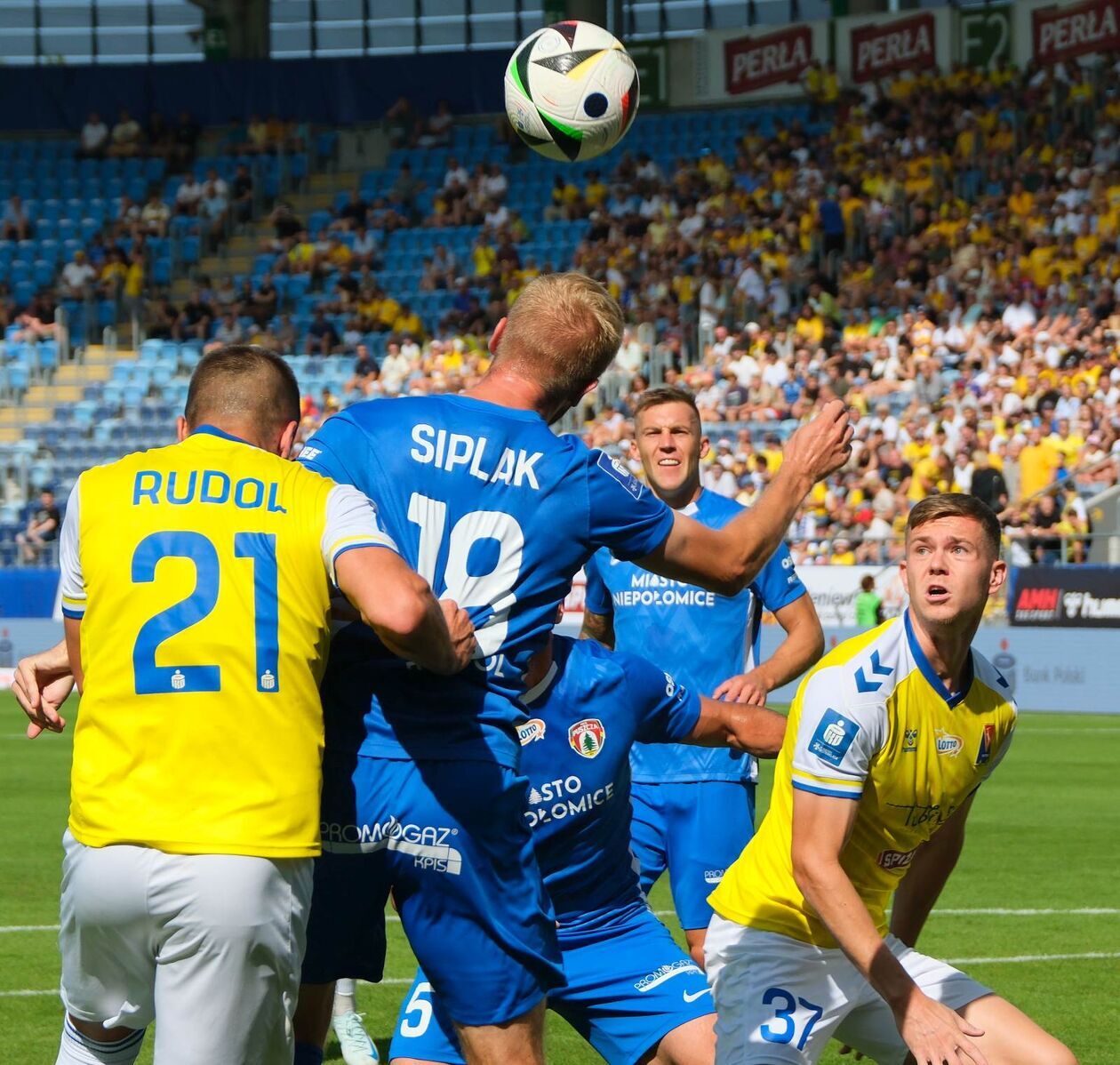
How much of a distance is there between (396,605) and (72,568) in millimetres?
820

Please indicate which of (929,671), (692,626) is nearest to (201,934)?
(929,671)

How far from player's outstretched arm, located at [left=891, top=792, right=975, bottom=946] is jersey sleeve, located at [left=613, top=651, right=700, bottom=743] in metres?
0.76

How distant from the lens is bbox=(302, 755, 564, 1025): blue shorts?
423 cm

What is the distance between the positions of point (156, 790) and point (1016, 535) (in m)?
18.2

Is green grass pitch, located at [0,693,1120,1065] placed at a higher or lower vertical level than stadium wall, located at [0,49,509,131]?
lower

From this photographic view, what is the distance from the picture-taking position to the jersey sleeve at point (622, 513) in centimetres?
441

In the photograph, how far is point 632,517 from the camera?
14.5 ft

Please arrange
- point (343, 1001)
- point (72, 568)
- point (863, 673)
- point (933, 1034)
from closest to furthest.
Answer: point (72, 568) < point (933, 1034) < point (863, 673) < point (343, 1001)

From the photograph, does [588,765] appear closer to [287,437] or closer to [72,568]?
[287,437]

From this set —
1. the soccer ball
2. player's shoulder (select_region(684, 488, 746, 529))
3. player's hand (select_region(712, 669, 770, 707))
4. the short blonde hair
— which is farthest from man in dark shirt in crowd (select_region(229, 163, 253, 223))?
the short blonde hair

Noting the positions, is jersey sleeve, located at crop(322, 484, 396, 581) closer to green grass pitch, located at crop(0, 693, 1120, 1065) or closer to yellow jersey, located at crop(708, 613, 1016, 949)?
green grass pitch, located at crop(0, 693, 1120, 1065)

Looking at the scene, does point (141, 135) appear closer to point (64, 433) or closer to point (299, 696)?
point (64, 433)

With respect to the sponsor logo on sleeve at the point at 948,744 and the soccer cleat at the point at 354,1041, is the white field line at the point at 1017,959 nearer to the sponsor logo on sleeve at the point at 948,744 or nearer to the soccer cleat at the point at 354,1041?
the soccer cleat at the point at 354,1041

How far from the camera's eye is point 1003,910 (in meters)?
9.85
